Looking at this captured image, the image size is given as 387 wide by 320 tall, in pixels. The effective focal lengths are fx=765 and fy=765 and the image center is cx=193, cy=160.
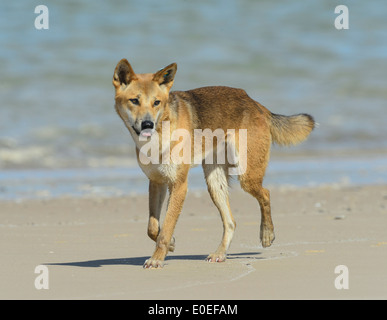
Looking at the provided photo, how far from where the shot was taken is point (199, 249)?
6.26 meters

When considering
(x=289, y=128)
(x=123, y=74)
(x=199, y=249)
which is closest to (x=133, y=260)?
(x=199, y=249)

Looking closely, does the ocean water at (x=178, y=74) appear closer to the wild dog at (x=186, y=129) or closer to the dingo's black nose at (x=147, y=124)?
the wild dog at (x=186, y=129)

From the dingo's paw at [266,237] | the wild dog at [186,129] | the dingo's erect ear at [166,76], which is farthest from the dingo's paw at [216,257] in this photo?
the dingo's erect ear at [166,76]

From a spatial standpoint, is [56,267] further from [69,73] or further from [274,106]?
[69,73]

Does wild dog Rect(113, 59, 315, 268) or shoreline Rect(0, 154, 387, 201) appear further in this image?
shoreline Rect(0, 154, 387, 201)

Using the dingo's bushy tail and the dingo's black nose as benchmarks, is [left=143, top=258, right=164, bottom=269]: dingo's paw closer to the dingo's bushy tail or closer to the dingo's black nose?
the dingo's black nose

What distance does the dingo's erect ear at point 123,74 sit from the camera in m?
5.46

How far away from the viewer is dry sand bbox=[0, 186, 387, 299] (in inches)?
176

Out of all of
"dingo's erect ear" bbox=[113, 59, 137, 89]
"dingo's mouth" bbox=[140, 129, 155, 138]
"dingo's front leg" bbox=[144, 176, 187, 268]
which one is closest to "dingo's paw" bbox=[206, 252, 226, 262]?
"dingo's front leg" bbox=[144, 176, 187, 268]

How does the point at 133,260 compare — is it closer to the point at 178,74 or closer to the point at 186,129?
the point at 186,129

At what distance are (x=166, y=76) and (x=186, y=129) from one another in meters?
0.43

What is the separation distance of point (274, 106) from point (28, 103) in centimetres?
541

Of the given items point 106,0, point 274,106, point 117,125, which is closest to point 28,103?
point 117,125

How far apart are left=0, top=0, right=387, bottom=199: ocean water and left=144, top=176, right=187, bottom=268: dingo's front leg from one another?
168 inches
